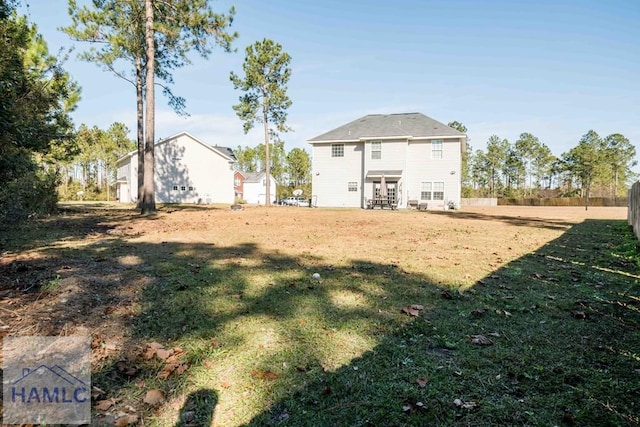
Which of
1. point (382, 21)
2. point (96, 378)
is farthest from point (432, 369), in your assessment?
point (382, 21)

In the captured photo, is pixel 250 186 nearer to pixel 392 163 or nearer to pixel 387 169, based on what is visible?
pixel 387 169

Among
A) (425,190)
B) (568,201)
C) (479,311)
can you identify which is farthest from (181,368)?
(568,201)

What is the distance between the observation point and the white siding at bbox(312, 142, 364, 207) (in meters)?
30.1

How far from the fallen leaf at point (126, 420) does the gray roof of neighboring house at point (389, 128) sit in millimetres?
28601

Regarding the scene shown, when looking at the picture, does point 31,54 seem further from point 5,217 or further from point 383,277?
point 383,277

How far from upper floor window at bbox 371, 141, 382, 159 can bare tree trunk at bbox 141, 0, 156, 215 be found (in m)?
18.9

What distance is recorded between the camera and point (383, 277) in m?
5.09

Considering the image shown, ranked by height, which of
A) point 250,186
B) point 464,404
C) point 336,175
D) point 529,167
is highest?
point 529,167

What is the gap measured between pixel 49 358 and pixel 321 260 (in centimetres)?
433

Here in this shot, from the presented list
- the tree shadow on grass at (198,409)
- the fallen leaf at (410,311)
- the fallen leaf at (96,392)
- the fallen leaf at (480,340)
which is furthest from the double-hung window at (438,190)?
the fallen leaf at (96,392)

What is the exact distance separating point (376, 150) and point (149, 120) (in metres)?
19.3

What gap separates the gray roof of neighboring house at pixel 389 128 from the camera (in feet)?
94.1

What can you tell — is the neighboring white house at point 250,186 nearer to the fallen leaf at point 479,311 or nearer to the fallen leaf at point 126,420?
the fallen leaf at point 479,311

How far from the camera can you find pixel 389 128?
29734 millimetres
